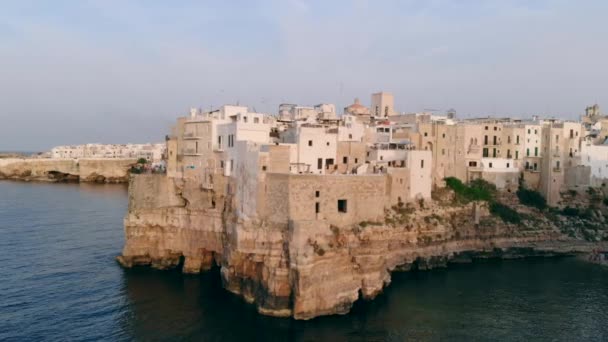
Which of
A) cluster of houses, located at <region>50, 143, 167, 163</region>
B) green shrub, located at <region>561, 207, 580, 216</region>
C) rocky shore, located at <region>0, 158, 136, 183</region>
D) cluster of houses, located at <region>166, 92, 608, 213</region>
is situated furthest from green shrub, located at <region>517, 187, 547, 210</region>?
cluster of houses, located at <region>50, 143, 167, 163</region>

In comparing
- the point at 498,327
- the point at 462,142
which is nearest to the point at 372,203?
the point at 498,327

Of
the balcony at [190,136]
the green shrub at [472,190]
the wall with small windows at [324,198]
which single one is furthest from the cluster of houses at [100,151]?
the wall with small windows at [324,198]

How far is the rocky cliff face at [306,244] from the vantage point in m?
27.4

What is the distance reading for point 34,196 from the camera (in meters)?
74.2

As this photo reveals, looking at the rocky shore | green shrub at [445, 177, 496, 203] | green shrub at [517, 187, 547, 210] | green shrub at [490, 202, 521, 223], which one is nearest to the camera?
green shrub at [445, 177, 496, 203]

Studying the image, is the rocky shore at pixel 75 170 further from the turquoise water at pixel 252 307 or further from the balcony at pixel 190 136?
the balcony at pixel 190 136

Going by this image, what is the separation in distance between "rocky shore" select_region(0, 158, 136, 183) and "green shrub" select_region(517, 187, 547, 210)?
284 ft

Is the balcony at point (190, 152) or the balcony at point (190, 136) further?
the balcony at point (190, 136)

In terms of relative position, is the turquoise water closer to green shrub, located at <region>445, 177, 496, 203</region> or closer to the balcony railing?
green shrub, located at <region>445, 177, 496, 203</region>

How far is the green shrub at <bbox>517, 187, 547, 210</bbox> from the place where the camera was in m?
46.7

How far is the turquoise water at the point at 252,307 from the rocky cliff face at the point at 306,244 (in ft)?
3.96

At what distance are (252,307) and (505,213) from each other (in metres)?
27.1

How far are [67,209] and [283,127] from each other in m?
36.8

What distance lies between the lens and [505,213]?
145 feet
